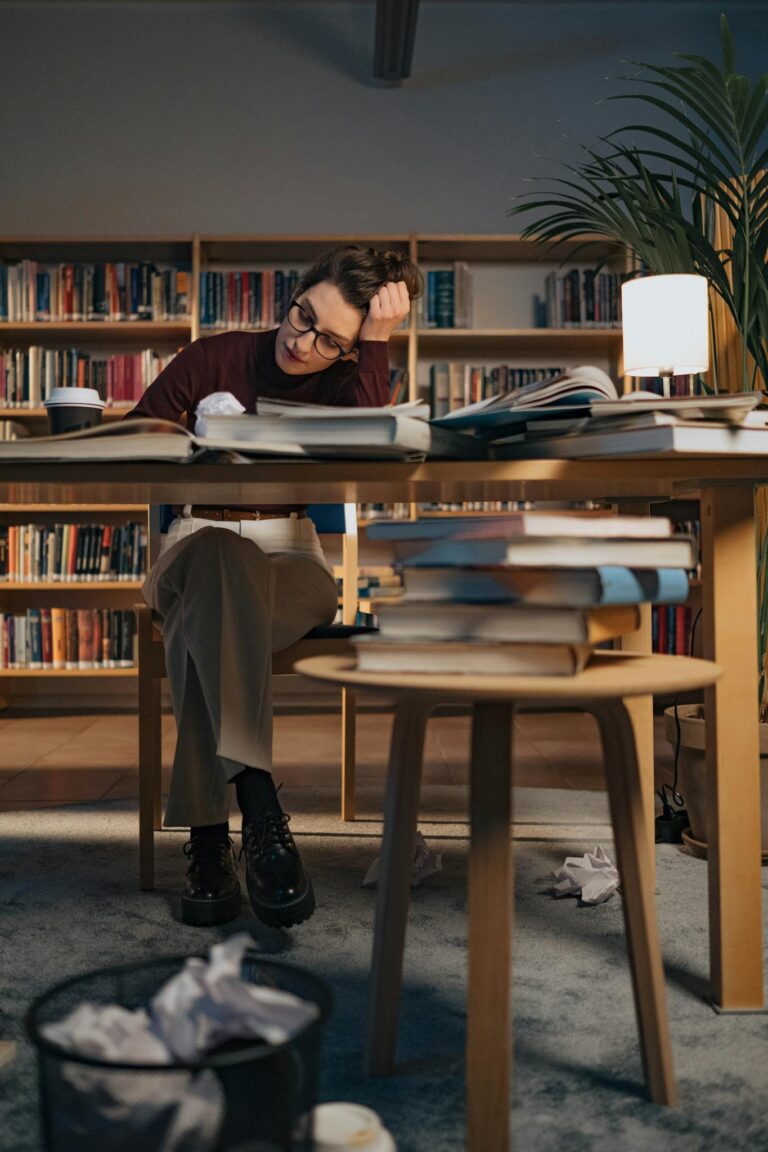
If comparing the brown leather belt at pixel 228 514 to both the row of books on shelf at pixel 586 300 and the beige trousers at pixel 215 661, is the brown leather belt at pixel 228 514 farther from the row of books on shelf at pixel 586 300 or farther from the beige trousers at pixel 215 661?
the row of books on shelf at pixel 586 300

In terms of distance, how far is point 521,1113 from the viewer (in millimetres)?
992

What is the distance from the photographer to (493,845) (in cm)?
85

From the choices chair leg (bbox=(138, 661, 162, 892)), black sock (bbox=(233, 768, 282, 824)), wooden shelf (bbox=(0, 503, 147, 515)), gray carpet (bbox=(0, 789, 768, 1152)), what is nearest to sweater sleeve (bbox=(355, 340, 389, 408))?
chair leg (bbox=(138, 661, 162, 892))

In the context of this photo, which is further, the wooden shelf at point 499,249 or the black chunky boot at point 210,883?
the wooden shelf at point 499,249

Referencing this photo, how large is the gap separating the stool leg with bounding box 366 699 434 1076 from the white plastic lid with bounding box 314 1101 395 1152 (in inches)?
7.0

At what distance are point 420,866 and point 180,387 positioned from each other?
38.2 inches

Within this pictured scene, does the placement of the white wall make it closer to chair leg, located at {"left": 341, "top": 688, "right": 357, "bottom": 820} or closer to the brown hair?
the brown hair

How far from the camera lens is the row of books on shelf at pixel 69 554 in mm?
4434

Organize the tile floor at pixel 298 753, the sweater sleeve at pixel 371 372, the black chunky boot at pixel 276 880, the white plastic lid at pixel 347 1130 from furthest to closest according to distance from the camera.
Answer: the tile floor at pixel 298 753, the sweater sleeve at pixel 371 372, the black chunky boot at pixel 276 880, the white plastic lid at pixel 347 1130

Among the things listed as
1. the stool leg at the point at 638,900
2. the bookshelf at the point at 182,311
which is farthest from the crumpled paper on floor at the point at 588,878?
the bookshelf at the point at 182,311

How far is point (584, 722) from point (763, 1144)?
3.26 meters

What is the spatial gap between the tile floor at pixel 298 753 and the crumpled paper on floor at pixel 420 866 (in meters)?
0.92

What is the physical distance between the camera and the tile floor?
9.12ft

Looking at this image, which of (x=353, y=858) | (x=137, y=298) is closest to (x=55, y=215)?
(x=137, y=298)
